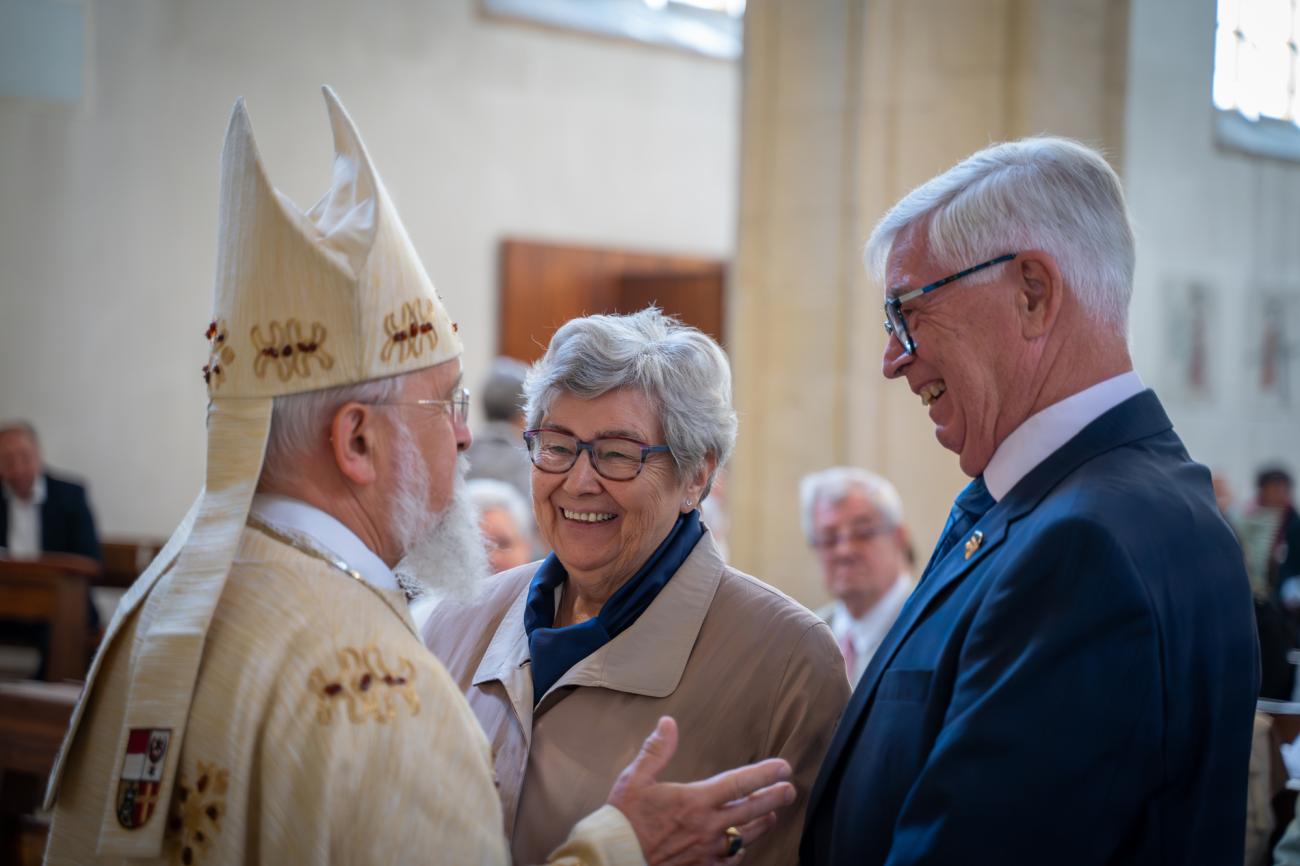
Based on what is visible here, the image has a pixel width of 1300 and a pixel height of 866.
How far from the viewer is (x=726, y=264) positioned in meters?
12.9

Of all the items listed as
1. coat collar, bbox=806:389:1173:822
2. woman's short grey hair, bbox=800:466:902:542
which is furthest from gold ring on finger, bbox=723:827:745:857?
woman's short grey hair, bbox=800:466:902:542

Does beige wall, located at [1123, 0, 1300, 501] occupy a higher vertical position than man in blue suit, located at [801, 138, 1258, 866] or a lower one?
higher

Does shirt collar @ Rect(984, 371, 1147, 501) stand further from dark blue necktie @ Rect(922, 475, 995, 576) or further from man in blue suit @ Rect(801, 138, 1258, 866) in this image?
dark blue necktie @ Rect(922, 475, 995, 576)

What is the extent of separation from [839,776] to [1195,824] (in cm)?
54

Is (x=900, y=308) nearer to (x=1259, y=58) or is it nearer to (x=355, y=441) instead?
(x=355, y=441)

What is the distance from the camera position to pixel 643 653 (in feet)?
8.07

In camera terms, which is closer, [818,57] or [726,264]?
[818,57]

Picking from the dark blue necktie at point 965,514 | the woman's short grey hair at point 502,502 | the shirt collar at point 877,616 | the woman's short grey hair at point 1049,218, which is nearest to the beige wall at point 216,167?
the woman's short grey hair at point 502,502

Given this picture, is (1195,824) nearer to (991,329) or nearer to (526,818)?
(991,329)

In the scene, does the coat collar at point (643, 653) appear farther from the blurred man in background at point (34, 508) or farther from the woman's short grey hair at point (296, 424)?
the blurred man in background at point (34, 508)

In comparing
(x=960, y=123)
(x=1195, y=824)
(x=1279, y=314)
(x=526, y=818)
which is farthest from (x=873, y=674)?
(x=1279, y=314)

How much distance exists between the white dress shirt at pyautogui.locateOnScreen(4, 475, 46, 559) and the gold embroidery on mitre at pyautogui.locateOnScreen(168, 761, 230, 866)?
8.27 meters

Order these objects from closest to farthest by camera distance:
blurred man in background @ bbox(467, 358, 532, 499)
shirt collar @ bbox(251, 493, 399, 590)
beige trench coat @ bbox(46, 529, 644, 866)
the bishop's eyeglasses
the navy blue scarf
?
beige trench coat @ bbox(46, 529, 644, 866), shirt collar @ bbox(251, 493, 399, 590), the bishop's eyeglasses, the navy blue scarf, blurred man in background @ bbox(467, 358, 532, 499)

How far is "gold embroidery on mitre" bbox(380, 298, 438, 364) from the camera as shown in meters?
2.03
